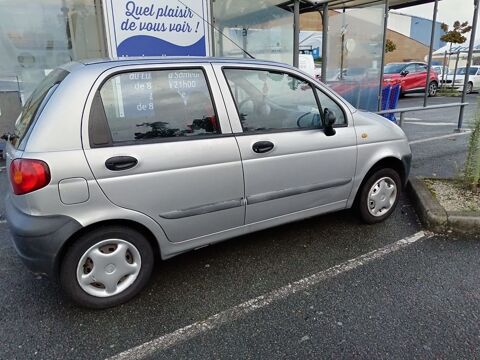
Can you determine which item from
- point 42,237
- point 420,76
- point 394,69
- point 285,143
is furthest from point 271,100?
point 420,76

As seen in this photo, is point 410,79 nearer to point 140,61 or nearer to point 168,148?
point 140,61

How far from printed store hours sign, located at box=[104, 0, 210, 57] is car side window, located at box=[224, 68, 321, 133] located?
3143 millimetres

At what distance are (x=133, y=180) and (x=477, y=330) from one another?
2379mm

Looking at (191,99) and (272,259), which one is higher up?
(191,99)

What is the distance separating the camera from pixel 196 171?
265 cm

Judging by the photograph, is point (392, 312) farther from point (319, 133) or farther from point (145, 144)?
point (145, 144)

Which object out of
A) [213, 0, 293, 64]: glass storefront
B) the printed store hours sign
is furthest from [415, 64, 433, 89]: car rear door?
the printed store hours sign

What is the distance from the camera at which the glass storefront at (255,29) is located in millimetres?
6613

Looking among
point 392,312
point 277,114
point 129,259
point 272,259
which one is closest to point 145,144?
point 129,259

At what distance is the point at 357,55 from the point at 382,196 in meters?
5.51

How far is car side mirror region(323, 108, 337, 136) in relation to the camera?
3.12m

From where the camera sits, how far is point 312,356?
214 cm

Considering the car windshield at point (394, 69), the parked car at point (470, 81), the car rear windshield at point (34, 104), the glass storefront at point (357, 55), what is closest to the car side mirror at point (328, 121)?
the car rear windshield at point (34, 104)

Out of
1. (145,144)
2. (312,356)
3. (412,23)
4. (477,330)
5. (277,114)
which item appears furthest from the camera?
(412,23)
